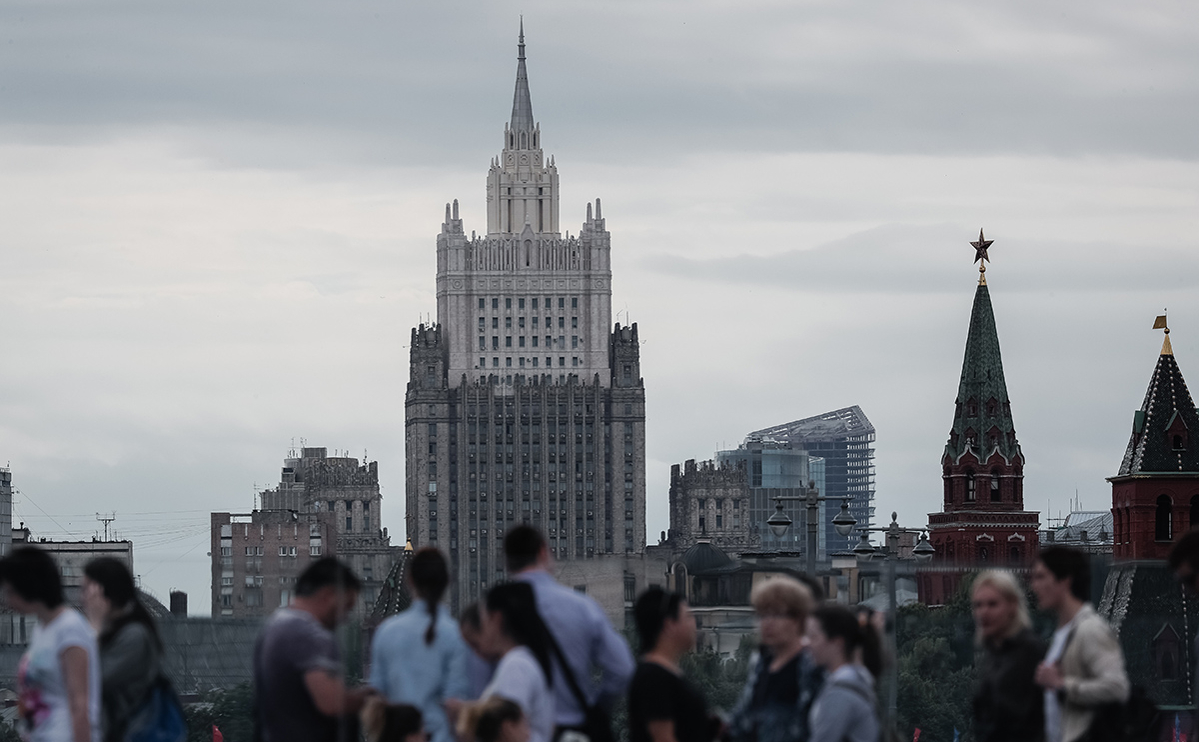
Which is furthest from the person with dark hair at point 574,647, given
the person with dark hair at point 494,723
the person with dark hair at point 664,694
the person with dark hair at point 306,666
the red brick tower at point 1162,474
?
the red brick tower at point 1162,474

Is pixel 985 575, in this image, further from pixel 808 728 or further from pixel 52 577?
pixel 52 577

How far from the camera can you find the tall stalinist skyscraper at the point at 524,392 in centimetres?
17712

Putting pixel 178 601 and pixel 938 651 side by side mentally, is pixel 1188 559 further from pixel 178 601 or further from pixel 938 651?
pixel 178 601

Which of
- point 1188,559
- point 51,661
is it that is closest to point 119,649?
point 51,661

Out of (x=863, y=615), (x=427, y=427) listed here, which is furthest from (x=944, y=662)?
(x=427, y=427)

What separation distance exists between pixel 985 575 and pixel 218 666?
9744 mm

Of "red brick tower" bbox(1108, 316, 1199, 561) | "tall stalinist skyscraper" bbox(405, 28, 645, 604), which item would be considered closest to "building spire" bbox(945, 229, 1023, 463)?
"red brick tower" bbox(1108, 316, 1199, 561)

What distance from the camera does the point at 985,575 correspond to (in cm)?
1459

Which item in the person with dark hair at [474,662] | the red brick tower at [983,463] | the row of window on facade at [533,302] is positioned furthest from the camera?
the row of window on facade at [533,302]

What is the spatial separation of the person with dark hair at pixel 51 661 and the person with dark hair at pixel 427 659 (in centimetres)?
179

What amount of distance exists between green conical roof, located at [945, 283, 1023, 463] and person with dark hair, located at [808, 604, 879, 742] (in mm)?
111178

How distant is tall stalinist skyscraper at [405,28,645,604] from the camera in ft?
581

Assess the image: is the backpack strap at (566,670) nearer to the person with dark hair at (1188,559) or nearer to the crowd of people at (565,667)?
the crowd of people at (565,667)

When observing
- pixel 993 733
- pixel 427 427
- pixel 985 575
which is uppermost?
pixel 427 427
